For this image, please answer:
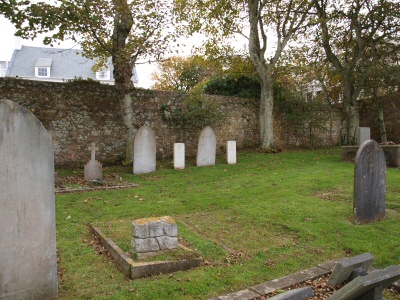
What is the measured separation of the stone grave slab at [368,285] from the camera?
2.67 meters

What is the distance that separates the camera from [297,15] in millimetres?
17094

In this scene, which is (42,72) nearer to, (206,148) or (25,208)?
(206,148)

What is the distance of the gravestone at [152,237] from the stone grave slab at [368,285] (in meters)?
2.08

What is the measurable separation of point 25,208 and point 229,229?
3.34m

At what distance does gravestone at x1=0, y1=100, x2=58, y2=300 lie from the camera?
3094 millimetres

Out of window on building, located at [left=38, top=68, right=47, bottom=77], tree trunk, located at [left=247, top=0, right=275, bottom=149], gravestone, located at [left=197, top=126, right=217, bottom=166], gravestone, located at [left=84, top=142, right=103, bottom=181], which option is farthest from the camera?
window on building, located at [left=38, top=68, right=47, bottom=77]

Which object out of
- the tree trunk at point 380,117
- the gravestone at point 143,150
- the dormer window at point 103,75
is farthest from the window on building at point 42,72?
the tree trunk at point 380,117

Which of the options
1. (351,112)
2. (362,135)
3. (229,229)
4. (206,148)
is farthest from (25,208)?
(351,112)

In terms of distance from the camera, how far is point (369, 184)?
587cm

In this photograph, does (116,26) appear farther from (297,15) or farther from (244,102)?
(297,15)

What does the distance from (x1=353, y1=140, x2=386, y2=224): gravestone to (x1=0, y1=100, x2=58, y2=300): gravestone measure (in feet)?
15.5

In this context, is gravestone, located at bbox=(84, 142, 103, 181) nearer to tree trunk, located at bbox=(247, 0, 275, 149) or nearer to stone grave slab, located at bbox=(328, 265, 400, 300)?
stone grave slab, located at bbox=(328, 265, 400, 300)

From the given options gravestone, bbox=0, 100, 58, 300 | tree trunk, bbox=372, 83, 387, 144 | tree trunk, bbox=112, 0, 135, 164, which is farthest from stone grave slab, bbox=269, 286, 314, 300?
tree trunk, bbox=372, 83, 387, 144

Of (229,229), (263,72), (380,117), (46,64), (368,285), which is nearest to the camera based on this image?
(368,285)
